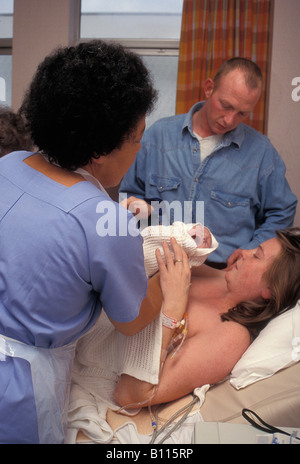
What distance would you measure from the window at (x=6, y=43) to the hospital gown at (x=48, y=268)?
2.68 meters

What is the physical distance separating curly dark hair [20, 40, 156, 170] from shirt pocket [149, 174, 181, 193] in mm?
1197

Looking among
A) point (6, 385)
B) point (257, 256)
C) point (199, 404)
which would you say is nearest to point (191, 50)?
point (257, 256)

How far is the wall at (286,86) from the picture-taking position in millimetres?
2717

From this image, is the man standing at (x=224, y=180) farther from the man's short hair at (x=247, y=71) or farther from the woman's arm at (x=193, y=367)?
the woman's arm at (x=193, y=367)

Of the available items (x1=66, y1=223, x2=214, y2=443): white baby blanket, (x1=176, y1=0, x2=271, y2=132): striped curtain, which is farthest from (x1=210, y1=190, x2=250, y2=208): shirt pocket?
(x1=176, y1=0, x2=271, y2=132): striped curtain

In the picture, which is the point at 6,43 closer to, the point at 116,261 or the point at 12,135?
the point at 12,135

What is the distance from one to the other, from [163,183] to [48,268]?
139cm

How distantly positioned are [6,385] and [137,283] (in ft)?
1.18

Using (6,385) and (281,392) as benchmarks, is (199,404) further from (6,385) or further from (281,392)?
(6,385)

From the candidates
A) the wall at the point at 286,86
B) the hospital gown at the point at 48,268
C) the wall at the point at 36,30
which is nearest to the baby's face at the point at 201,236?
the hospital gown at the point at 48,268

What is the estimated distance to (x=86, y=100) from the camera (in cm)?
89

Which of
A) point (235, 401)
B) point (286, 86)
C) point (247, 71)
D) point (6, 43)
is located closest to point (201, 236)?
point (235, 401)

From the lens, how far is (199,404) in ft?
4.37
